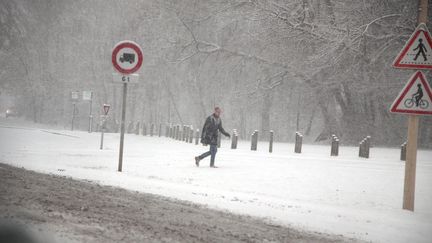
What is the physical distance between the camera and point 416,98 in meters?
8.00

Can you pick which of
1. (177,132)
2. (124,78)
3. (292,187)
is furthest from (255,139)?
(292,187)

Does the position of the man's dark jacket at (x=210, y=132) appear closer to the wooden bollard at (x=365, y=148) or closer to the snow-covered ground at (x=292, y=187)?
the snow-covered ground at (x=292, y=187)

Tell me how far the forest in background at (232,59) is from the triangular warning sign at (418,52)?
45.9ft

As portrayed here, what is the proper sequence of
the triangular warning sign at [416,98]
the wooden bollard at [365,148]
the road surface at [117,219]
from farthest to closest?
the wooden bollard at [365,148] → the triangular warning sign at [416,98] → the road surface at [117,219]

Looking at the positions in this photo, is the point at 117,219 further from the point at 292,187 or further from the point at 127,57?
the point at 127,57

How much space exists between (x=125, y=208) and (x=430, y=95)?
514cm

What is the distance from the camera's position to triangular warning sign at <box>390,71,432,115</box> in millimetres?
7918

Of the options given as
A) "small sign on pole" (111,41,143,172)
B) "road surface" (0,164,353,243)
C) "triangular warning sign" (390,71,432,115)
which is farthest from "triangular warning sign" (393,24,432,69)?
"small sign on pole" (111,41,143,172)

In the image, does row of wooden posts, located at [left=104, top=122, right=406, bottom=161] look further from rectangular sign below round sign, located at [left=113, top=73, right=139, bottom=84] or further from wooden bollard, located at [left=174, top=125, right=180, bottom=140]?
rectangular sign below round sign, located at [left=113, top=73, right=139, bottom=84]

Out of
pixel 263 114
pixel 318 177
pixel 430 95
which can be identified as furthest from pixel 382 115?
pixel 430 95

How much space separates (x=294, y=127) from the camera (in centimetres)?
4388

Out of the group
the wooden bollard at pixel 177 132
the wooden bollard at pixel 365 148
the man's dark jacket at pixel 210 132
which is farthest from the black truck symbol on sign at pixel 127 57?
the wooden bollard at pixel 177 132

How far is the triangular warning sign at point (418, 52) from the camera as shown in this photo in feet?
26.2

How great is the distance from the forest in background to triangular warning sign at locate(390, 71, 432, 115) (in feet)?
46.6
